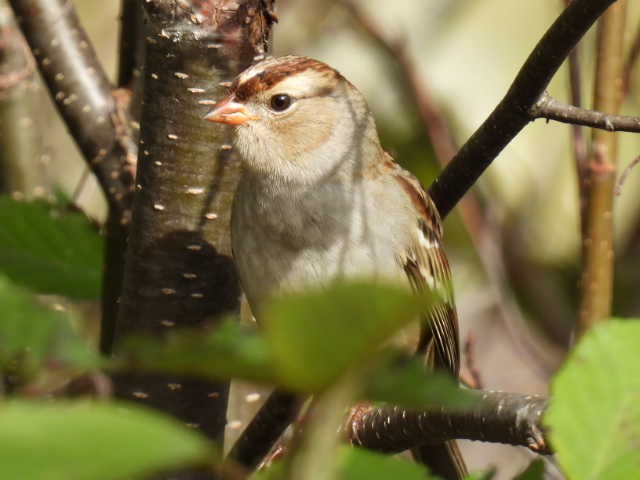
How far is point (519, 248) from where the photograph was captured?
16.3 feet

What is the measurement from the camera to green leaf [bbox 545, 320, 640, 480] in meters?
0.66

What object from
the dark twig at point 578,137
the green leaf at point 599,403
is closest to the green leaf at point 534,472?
the green leaf at point 599,403

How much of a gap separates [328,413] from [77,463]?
14cm

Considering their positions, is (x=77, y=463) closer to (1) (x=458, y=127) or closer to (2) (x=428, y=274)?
(2) (x=428, y=274)

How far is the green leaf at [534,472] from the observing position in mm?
771

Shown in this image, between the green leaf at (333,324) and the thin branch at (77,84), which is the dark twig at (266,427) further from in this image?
the thin branch at (77,84)

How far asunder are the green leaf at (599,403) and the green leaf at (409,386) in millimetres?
150

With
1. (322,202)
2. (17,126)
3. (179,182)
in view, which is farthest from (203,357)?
(17,126)

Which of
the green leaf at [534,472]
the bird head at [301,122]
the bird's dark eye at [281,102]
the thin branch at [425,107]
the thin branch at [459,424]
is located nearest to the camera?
the green leaf at [534,472]

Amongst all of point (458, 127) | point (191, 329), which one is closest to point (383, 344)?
point (191, 329)

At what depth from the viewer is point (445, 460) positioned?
2.34m

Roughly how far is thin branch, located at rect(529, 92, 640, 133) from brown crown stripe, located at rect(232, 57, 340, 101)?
54cm

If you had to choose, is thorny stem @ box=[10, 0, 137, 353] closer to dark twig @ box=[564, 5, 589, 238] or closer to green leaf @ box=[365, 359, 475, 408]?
dark twig @ box=[564, 5, 589, 238]

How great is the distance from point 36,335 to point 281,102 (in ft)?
6.72
